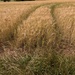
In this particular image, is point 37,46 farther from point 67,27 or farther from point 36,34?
point 67,27

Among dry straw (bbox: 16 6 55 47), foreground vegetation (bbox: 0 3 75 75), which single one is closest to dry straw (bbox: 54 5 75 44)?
foreground vegetation (bbox: 0 3 75 75)

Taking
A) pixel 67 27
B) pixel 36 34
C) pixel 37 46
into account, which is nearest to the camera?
pixel 37 46

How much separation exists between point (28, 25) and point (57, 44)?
1.07 meters

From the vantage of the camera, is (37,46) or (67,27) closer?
(37,46)

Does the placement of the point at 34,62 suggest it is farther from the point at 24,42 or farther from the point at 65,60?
the point at 24,42

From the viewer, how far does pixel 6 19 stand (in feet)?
25.5

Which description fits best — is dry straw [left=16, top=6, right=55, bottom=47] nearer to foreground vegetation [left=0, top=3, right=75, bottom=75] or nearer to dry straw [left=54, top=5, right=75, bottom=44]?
foreground vegetation [left=0, top=3, right=75, bottom=75]

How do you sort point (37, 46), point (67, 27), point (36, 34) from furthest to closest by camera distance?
point (67, 27)
point (36, 34)
point (37, 46)

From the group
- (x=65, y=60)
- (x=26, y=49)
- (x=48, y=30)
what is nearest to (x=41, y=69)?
(x=65, y=60)

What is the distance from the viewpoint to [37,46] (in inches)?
244

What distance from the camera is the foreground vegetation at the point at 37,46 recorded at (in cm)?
520

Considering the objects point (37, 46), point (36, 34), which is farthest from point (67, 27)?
point (37, 46)

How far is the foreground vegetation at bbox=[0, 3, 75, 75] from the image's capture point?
17.0ft

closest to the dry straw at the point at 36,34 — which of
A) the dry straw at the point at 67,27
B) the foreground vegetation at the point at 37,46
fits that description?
the foreground vegetation at the point at 37,46
